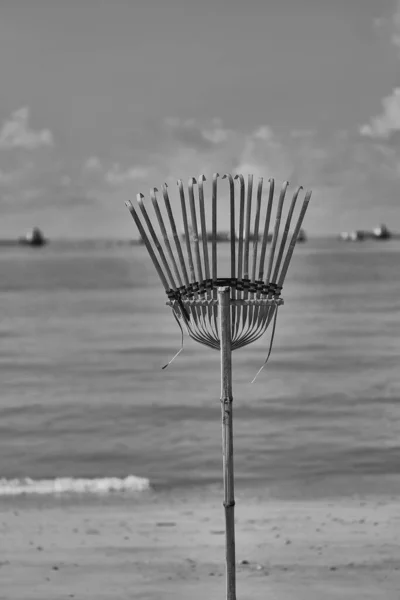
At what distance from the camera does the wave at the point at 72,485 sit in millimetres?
13227

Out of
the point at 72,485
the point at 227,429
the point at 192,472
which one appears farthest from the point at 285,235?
the point at 192,472

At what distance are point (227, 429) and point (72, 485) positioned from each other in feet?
Result: 33.1

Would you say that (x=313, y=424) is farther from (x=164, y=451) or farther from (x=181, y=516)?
(x=181, y=516)

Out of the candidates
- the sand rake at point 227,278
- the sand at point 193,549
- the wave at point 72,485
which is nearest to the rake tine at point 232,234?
the sand rake at point 227,278

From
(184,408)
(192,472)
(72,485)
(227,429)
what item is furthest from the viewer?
(184,408)

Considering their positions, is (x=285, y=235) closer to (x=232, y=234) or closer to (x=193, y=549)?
(x=232, y=234)

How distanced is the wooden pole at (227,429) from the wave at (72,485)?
9.21 metres

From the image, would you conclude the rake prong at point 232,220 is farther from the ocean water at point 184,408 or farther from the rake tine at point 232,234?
the ocean water at point 184,408

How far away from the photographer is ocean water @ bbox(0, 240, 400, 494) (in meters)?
14.8

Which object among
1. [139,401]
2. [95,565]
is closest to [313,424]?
[139,401]

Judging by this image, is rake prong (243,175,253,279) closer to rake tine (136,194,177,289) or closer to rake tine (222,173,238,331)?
rake tine (222,173,238,331)

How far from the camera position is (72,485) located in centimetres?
1375

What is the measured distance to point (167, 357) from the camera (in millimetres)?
30469

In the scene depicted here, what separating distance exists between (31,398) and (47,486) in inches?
356
